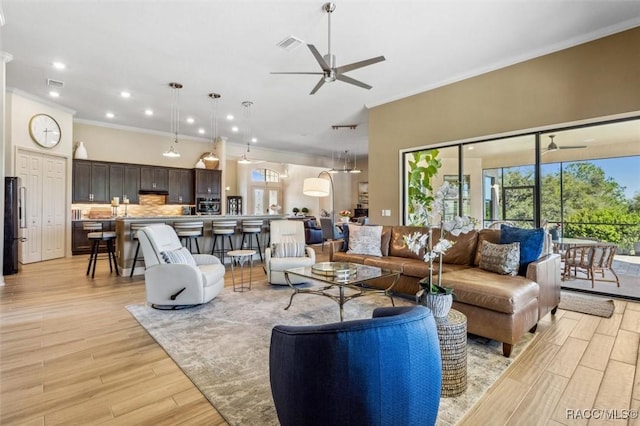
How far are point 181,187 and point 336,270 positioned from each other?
744 centimetres

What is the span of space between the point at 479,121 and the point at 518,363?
3.90m

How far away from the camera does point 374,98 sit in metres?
6.27

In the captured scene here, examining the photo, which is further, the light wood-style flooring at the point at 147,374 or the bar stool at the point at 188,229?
→ the bar stool at the point at 188,229

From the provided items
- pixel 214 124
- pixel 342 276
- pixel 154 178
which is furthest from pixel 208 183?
pixel 342 276

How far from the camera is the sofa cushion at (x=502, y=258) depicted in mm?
3193

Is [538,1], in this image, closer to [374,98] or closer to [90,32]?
[374,98]

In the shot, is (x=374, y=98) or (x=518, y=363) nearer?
(x=518, y=363)

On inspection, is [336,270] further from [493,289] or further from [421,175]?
[421,175]

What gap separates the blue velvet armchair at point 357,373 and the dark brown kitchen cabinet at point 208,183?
9104mm

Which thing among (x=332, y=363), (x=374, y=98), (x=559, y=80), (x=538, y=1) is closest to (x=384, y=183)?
(x=374, y=98)

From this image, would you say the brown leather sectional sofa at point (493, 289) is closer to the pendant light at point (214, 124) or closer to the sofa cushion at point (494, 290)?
the sofa cushion at point (494, 290)

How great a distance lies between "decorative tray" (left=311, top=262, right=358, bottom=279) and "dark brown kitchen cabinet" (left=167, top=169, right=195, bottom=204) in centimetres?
702

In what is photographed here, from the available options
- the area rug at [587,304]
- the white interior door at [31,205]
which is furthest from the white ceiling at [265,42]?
the area rug at [587,304]

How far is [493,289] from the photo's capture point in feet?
8.84
